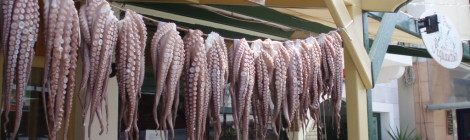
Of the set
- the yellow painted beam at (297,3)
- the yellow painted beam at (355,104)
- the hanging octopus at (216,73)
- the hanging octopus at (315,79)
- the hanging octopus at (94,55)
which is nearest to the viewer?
the hanging octopus at (94,55)

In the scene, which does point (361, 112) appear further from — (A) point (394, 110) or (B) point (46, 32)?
(A) point (394, 110)

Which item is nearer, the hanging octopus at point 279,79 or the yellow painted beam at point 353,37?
the hanging octopus at point 279,79

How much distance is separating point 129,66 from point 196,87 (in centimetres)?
31

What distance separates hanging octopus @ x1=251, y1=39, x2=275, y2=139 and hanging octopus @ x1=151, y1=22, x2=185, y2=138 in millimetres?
435

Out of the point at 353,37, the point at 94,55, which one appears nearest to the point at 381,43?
the point at 353,37

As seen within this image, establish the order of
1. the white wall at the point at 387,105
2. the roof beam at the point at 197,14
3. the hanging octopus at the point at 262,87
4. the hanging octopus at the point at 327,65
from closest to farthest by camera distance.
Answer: the hanging octopus at the point at 262,87, the hanging octopus at the point at 327,65, the roof beam at the point at 197,14, the white wall at the point at 387,105

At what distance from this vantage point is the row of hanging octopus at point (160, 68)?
152 cm

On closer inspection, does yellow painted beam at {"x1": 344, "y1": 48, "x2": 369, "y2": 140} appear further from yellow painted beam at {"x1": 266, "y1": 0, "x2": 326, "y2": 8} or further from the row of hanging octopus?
yellow painted beam at {"x1": 266, "y1": 0, "x2": 326, "y2": 8}

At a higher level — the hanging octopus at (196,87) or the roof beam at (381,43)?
the roof beam at (381,43)

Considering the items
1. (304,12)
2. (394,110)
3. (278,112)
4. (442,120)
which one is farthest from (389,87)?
(278,112)

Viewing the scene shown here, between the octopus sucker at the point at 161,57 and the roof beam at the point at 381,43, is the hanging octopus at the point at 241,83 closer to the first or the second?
the octopus sucker at the point at 161,57

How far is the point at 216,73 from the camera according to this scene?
203cm

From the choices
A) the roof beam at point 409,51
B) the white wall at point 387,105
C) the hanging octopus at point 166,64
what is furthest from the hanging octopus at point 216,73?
the white wall at point 387,105

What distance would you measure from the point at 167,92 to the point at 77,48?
40 cm
